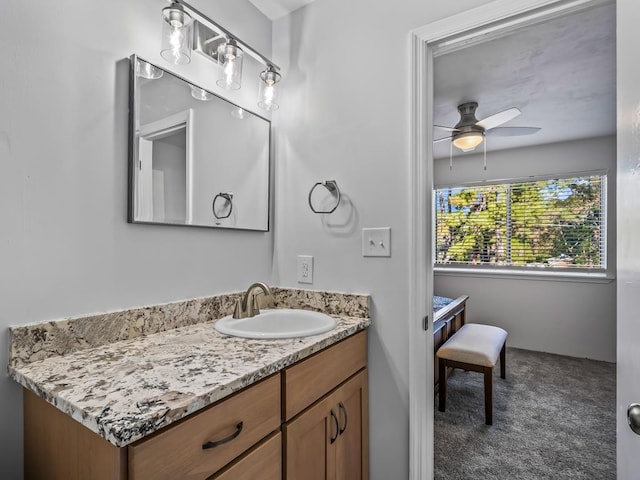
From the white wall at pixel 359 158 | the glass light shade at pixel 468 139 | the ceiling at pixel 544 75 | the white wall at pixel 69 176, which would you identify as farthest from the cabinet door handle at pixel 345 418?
the glass light shade at pixel 468 139

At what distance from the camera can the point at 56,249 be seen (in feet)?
3.20

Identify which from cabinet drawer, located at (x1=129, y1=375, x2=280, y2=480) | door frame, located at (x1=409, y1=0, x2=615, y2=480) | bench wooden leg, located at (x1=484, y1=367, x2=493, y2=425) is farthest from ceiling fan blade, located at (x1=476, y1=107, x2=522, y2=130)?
cabinet drawer, located at (x1=129, y1=375, x2=280, y2=480)

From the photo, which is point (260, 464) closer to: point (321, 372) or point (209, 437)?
point (209, 437)

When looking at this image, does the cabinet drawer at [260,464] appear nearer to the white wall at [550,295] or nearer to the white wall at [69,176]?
the white wall at [69,176]

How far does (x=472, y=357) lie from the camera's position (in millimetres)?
2363

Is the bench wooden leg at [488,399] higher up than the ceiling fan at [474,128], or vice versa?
the ceiling fan at [474,128]

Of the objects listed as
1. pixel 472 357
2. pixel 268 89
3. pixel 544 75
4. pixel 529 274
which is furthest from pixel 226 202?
pixel 529 274

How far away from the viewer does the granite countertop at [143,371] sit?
65 centimetres

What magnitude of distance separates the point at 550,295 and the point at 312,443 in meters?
3.71

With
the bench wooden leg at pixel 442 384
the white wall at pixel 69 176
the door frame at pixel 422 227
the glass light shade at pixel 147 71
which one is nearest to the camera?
the white wall at pixel 69 176

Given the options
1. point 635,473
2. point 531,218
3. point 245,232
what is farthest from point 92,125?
point 531,218

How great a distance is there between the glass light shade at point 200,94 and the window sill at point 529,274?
3770mm

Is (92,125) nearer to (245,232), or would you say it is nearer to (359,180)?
(245,232)

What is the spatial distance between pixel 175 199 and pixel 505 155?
4.01 metres
